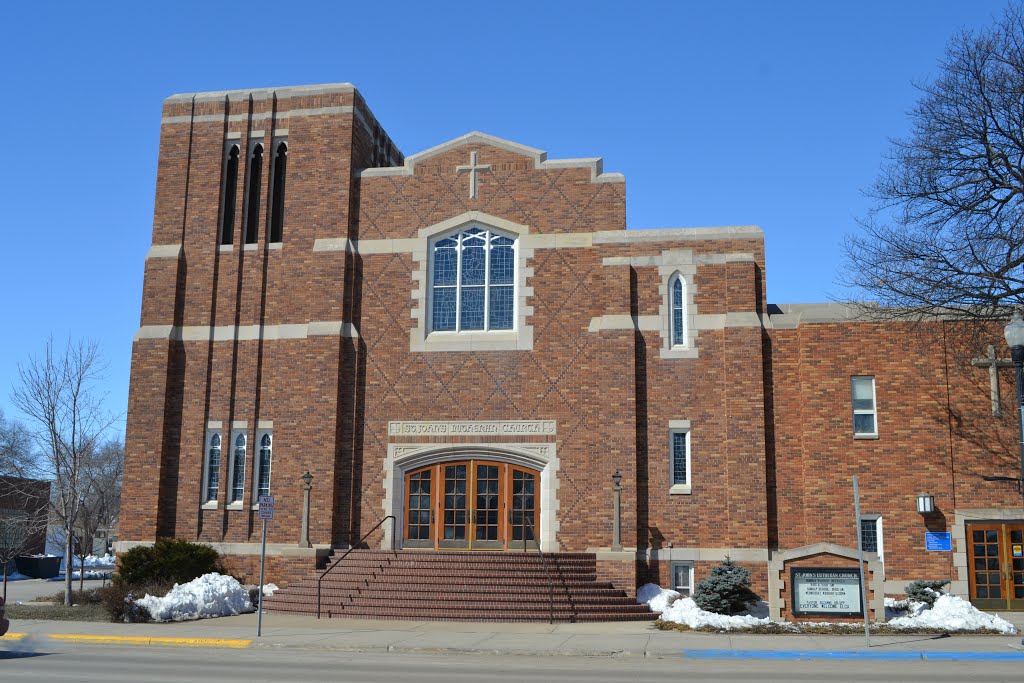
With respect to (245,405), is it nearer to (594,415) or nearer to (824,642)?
(594,415)

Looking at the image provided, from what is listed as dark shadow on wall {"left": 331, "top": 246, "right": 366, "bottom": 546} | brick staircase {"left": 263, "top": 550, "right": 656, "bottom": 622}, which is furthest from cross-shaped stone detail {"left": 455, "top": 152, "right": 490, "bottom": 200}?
brick staircase {"left": 263, "top": 550, "right": 656, "bottom": 622}

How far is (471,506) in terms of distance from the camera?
24781 mm

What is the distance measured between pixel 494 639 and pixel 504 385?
8.41m

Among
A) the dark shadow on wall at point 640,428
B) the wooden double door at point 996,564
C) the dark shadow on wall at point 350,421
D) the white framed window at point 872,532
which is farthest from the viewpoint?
the dark shadow on wall at point 350,421

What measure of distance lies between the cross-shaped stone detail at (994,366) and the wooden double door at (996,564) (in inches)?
99.9

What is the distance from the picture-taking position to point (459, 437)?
24.9m

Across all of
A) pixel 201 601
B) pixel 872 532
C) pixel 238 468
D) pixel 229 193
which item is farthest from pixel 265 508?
pixel 872 532

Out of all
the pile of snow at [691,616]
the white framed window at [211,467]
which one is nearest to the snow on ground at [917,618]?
the pile of snow at [691,616]

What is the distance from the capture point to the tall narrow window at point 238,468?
25641 mm

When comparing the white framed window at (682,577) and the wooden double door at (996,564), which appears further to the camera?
the white framed window at (682,577)

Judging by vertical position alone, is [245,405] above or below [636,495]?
above

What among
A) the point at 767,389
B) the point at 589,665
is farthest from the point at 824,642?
the point at 767,389

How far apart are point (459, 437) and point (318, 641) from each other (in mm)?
8367

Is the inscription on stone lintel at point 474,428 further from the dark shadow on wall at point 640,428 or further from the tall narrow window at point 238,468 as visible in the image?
the tall narrow window at point 238,468
